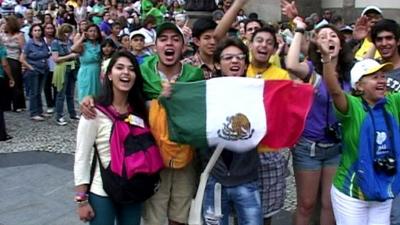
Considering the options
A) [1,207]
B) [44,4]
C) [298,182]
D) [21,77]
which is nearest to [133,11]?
[44,4]

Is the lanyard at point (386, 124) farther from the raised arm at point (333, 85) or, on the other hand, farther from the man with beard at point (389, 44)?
the man with beard at point (389, 44)

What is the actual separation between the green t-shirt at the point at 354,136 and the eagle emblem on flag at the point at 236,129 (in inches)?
24.1

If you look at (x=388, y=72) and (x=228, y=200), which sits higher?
(x=388, y=72)

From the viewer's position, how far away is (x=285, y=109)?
156 inches

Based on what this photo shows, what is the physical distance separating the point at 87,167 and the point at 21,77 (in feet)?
25.9

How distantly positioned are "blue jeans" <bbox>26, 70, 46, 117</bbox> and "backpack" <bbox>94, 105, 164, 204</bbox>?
7.47 m

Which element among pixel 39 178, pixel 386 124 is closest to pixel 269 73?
pixel 386 124

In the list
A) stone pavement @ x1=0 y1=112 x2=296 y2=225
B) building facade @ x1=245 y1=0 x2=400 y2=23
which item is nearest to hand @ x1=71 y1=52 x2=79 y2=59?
stone pavement @ x1=0 y1=112 x2=296 y2=225

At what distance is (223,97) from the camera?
388 centimetres

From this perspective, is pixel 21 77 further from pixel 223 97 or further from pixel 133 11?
pixel 133 11

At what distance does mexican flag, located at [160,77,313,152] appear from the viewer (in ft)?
12.6

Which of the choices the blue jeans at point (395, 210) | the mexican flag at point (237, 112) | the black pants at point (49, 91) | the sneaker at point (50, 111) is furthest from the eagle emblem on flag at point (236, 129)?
the sneaker at point (50, 111)

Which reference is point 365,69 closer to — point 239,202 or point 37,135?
point 239,202

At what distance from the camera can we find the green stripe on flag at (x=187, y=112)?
12.7 feet
